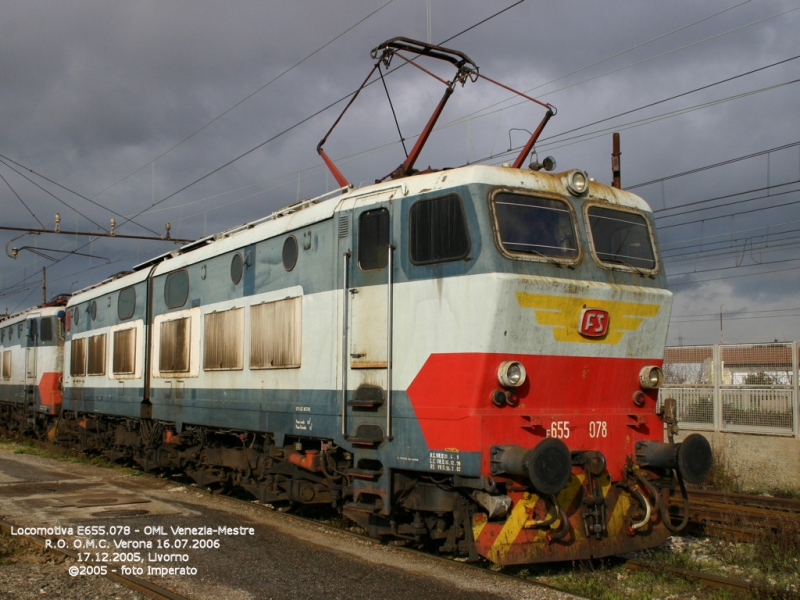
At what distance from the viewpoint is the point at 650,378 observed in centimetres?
830

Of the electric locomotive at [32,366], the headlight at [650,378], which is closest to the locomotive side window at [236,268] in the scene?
the headlight at [650,378]

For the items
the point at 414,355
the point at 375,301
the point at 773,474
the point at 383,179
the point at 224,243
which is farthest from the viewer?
the point at 773,474

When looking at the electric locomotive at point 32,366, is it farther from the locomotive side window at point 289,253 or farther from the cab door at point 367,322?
the cab door at point 367,322

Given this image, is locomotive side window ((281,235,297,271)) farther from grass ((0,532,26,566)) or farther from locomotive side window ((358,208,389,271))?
grass ((0,532,26,566))

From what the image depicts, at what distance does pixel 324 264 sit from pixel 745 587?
538 centimetres

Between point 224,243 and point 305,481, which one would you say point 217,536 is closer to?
point 305,481

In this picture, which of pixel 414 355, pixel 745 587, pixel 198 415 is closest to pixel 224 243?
pixel 198 415

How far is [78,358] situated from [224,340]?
9.20m

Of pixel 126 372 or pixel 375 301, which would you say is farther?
pixel 126 372

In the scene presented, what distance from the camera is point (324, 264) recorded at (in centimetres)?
888

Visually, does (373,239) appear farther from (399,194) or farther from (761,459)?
(761,459)

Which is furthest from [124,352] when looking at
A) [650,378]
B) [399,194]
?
[650,378]

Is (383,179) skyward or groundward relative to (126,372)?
skyward

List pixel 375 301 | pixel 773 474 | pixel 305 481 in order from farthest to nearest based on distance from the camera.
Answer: pixel 773 474 < pixel 305 481 < pixel 375 301
